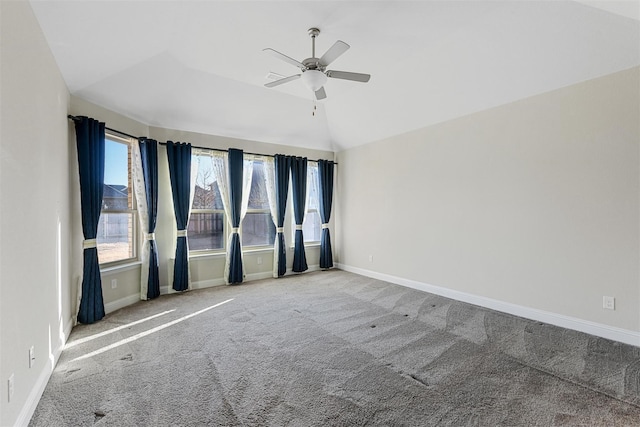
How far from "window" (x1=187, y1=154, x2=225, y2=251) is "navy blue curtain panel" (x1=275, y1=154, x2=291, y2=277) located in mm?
1064

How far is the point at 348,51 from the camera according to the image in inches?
139

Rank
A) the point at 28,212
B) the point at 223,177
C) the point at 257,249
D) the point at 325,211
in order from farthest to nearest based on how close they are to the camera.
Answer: the point at 325,211
the point at 257,249
the point at 223,177
the point at 28,212

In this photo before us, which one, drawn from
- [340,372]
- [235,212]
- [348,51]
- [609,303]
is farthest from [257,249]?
[609,303]

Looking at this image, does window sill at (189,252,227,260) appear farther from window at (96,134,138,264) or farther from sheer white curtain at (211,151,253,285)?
window at (96,134,138,264)

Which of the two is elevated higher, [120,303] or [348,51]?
[348,51]

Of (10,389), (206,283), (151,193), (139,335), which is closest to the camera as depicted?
(10,389)

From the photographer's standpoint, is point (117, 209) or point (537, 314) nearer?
point (537, 314)

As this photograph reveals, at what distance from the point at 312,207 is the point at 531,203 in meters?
4.05

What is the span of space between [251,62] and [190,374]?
3494 mm

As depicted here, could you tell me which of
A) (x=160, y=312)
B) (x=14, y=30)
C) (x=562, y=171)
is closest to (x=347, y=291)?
(x=160, y=312)

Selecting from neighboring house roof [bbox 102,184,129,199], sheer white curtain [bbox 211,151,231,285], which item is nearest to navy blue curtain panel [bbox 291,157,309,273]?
sheer white curtain [bbox 211,151,231,285]

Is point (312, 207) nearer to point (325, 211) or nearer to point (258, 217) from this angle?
point (325, 211)

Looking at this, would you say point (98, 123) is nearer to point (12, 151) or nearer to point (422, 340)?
point (12, 151)

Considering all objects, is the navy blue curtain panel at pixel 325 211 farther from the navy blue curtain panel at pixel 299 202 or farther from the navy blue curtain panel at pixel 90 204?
the navy blue curtain panel at pixel 90 204
